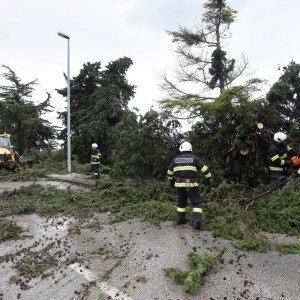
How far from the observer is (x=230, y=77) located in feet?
59.6

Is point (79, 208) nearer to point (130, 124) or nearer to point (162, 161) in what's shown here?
point (162, 161)

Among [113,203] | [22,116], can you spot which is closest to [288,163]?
[113,203]

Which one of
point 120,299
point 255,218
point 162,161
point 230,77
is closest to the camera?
point 120,299

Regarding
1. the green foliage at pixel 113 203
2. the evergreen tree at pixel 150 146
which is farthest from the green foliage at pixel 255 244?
the evergreen tree at pixel 150 146

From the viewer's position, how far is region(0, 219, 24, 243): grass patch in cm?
621

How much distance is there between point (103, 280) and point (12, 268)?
1.59 metres

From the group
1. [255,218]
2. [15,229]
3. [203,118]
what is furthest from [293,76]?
[15,229]

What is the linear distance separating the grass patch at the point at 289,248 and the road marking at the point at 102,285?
2637mm

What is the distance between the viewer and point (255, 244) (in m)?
5.05

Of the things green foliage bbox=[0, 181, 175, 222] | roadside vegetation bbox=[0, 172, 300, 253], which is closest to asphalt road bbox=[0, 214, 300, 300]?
roadside vegetation bbox=[0, 172, 300, 253]

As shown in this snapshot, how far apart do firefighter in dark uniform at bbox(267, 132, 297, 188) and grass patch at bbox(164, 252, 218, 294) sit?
4.22m

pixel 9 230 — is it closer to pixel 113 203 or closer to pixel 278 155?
pixel 113 203

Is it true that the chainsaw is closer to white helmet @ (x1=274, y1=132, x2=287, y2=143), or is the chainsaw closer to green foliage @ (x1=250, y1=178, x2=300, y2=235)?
white helmet @ (x1=274, y1=132, x2=287, y2=143)

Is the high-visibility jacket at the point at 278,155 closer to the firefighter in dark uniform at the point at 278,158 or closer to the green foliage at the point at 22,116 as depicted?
the firefighter in dark uniform at the point at 278,158
